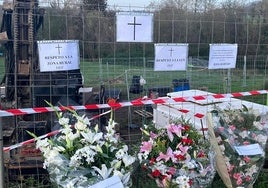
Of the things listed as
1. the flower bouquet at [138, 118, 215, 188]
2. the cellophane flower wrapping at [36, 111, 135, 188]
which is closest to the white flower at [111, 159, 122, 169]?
the cellophane flower wrapping at [36, 111, 135, 188]

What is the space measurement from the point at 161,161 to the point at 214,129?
0.92m

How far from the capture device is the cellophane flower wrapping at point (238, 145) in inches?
142

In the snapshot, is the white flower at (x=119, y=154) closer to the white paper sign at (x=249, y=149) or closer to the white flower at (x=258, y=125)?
the white paper sign at (x=249, y=149)

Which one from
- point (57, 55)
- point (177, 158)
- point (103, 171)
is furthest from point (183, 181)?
point (57, 55)

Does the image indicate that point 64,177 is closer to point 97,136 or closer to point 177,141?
point 97,136

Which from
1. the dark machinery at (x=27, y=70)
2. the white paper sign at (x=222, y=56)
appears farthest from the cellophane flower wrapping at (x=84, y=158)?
the dark machinery at (x=27, y=70)

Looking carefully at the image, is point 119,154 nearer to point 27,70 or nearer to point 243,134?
point 243,134

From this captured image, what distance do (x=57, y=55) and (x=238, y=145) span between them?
6.34 feet

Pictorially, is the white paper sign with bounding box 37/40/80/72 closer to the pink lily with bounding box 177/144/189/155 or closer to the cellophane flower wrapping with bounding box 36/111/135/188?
the cellophane flower wrapping with bounding box 36/111/135/188

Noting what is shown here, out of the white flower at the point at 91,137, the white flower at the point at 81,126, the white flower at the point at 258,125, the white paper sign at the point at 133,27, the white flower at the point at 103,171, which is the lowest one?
the white flower at the point at 103,171

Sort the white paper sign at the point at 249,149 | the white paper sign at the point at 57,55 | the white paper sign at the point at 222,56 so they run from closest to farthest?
1. the white paper sign at the point at 249,149
2. the white paper sign at the point at 57,55
3. the white paper sign at the point at 222,56

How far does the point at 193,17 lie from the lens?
4.90 meters

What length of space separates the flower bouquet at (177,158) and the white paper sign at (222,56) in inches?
73.2

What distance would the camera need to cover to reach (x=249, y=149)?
141 inches
